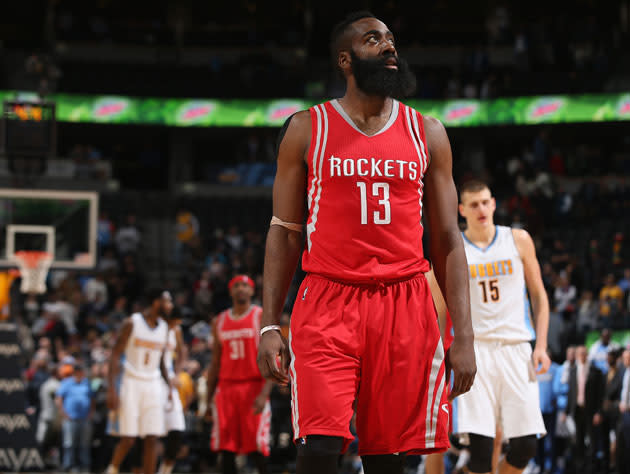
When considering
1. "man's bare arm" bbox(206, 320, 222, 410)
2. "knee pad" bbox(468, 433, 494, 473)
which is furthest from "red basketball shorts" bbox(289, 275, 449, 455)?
"man's bare arm" bbox(206, 320, 222, 410)

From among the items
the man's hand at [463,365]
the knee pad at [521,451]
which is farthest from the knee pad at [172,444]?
the man's hand at [463,365]

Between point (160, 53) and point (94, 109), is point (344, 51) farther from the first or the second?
point (160, 53)

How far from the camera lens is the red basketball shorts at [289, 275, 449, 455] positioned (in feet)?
12.0

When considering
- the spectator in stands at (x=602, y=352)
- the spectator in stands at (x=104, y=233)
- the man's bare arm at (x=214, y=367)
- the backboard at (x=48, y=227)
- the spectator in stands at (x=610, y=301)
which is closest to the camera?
the man's bare arm at (x=214, y=367)

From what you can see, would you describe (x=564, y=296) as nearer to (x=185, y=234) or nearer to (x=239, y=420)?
(x=185, y=234)

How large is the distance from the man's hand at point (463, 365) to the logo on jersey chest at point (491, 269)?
120 inches

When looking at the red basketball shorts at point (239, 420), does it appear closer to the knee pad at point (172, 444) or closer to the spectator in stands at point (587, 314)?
the knee pad at point (172, 444)

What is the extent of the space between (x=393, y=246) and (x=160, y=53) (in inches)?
996

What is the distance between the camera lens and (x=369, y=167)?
374 cm

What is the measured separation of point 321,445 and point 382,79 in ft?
4.63

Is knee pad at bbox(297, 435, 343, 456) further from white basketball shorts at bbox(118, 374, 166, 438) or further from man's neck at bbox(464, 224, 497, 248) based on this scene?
white basketball shorts at bbox(118, 374, 166, 438)

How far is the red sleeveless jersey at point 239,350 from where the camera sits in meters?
9.01

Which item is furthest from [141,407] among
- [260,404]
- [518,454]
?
[518,454]

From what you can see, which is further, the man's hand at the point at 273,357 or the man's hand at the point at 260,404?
the man's hand at the point at 260,404
